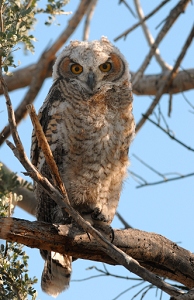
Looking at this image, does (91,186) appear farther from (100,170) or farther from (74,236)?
(74,236)

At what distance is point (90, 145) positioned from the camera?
12.1 feet

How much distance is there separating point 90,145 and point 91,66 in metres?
0.70

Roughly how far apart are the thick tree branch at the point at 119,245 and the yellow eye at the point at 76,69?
129 cm

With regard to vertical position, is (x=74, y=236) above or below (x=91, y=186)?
below

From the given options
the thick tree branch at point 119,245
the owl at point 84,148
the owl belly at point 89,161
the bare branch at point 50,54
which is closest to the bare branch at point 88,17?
the bare branch at point 50,54

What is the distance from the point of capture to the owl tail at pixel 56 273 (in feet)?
12.2

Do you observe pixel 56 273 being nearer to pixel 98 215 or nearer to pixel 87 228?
pixel 98 215

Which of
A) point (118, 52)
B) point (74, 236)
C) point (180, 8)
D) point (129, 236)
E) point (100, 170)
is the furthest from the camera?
point (180, 8)

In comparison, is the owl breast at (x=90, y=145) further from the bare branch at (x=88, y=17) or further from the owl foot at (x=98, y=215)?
the bare branch at (x=88, y=17)

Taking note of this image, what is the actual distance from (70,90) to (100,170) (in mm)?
578

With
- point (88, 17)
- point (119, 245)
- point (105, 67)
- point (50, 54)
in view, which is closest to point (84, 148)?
point (119, 245)

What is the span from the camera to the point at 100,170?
12.2 feet

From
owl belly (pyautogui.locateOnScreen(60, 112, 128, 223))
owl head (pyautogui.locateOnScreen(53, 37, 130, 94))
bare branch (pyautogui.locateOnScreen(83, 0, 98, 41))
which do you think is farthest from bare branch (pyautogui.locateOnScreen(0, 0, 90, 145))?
owl belly (pyautogui.locateOnScreen(60, 112, 128, 223))

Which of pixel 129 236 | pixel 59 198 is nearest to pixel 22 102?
pixel 129 236
